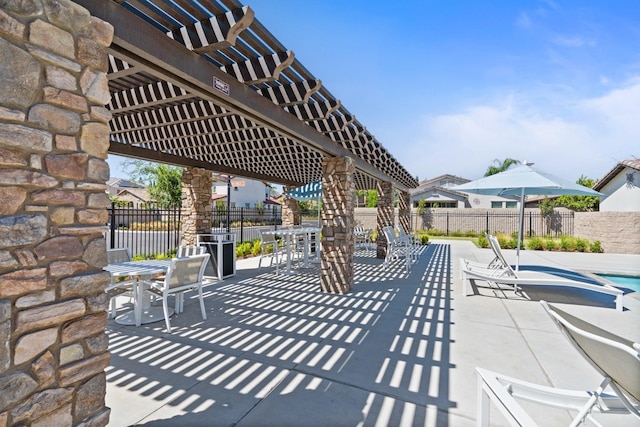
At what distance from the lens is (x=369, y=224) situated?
21453 millimetres

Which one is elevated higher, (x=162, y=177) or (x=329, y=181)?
(x=162, y=177)

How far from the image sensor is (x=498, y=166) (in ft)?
134

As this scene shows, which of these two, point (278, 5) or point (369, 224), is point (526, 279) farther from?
point (369, 224)

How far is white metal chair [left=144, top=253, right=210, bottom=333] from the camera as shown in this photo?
3.96 meters

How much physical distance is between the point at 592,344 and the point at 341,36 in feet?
18.1

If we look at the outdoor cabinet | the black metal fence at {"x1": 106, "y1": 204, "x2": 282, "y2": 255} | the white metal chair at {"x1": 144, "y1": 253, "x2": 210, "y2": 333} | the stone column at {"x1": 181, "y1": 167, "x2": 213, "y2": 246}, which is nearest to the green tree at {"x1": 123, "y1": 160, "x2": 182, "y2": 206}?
the black metal fence at {"x1": 106, "y1": 204, "x2": 282, "y2": 255}

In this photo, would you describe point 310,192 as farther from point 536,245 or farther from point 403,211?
point 536,245

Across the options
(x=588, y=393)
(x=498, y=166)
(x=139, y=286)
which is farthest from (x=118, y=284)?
(x=498, y=166)

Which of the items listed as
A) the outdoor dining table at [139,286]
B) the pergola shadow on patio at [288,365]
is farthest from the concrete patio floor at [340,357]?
the outdoor dining table at [139,286]

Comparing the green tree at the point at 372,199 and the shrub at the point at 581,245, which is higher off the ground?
the green tree at the point at 372,199

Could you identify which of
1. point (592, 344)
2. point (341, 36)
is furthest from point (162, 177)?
point (592, 344)

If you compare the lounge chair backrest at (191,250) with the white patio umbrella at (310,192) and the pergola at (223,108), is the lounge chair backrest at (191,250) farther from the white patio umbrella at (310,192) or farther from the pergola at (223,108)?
the white patio umbrella at (310,192)

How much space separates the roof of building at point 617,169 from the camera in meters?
13.8

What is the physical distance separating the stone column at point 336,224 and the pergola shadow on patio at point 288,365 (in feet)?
2.00
